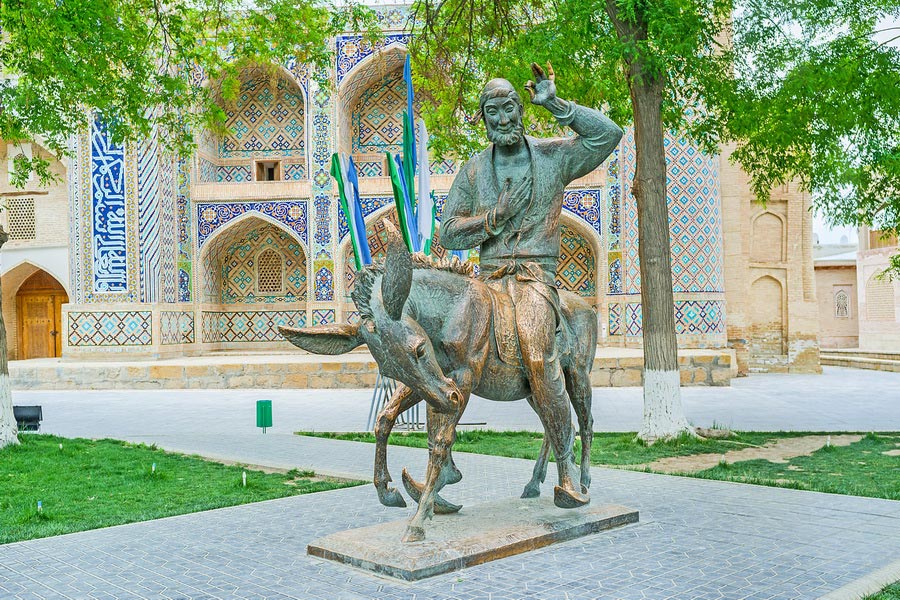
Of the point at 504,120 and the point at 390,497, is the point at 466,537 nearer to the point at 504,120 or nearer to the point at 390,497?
the point at 390,497

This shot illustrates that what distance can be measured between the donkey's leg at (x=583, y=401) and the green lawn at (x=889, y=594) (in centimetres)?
151

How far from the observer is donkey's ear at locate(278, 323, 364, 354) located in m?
3.61

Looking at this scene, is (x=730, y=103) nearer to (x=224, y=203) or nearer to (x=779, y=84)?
(x=779, y=84)

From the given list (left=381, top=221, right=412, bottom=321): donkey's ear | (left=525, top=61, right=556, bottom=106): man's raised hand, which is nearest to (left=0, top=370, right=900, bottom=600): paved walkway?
(left=381, top=221, right=412, bottom=321): donkey's ear

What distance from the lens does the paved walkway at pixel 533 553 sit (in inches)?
125

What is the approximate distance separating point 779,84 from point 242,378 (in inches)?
400

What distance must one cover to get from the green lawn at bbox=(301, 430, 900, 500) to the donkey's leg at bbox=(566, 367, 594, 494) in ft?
5.66

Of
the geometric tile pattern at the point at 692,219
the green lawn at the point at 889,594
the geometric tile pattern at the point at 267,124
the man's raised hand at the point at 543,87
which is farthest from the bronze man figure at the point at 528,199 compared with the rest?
the geometric tile pattern at the point at 267,124

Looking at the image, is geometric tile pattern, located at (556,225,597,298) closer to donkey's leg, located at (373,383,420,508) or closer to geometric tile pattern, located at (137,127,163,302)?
geometric tile pattern, located at (137,127,163,302)

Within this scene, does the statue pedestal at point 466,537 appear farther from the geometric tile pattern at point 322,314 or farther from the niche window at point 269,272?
the niche window at point 269,272

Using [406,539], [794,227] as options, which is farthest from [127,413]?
[794,227]

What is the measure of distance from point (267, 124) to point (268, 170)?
111 cm

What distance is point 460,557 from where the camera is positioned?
3389mm

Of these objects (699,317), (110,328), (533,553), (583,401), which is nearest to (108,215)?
(110,328)
